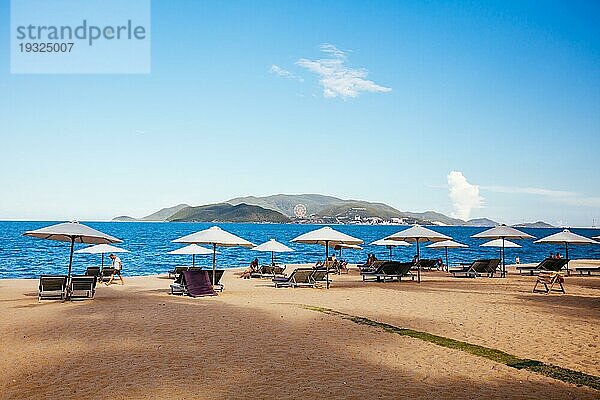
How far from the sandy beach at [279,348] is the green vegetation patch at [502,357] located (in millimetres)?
186

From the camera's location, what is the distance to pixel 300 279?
19.5 meters

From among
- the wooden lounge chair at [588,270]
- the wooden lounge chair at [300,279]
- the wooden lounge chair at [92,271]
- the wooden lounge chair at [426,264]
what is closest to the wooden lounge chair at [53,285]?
the wooden lounge chair at [92,271]

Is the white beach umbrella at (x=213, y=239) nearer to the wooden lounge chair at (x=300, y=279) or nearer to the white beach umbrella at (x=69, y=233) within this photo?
the wooden lounge chair at (x=300, y=279)

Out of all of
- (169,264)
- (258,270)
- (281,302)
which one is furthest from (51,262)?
(281,302)

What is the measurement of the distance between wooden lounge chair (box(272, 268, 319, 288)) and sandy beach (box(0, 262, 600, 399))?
452 centimetres

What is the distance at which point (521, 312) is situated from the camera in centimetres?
1267

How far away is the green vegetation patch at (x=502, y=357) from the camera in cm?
700

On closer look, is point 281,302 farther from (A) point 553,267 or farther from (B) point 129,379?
(A) point 553,267

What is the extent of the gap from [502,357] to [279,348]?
338 cm

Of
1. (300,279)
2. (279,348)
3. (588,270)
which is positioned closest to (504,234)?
(588,270)

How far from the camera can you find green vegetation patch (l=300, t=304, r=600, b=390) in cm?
700

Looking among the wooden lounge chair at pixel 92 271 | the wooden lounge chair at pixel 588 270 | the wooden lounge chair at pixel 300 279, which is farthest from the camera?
the wooden lounge chair at pixel 588 270

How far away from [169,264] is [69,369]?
35.2m

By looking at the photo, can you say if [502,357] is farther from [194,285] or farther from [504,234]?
[504,234]
